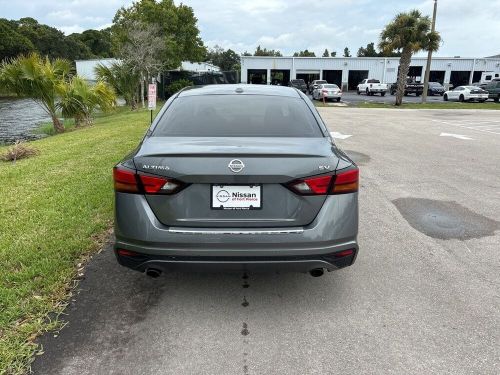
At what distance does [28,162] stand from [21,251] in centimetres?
522

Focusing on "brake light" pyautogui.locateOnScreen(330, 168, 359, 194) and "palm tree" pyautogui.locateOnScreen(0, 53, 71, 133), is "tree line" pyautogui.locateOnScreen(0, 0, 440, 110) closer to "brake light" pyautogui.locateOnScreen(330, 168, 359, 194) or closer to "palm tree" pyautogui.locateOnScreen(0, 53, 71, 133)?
"palm tree" pyautogui.locateOnScreen(0, 53, 71, 133)

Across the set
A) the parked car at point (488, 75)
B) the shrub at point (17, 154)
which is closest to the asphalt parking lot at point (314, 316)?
the shrub at point (17, 154)

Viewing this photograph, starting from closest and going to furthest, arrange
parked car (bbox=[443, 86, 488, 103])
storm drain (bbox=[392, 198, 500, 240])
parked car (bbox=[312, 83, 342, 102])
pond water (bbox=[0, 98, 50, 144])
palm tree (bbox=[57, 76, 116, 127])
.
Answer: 1. storm drain (bbox=[392, 198, 500, 240])
2. palm tree (bbox=[57, 76, 116, 127])
3. pond water (bbox=[0, 98, 50, 144])
4. parked car (bbox=[312, 83, 342, 102])
5. parked car (bbox=[443, 86, 488, 103])

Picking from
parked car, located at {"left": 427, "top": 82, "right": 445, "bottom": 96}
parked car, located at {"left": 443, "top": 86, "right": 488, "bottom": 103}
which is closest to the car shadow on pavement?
parked car, located at {"left": 443, "top": 86, "right": 488, "bottom": 103}

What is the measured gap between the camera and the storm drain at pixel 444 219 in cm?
491

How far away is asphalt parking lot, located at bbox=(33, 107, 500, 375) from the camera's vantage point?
266 centimetres

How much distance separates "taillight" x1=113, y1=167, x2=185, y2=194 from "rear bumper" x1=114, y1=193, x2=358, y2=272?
2.2 inches

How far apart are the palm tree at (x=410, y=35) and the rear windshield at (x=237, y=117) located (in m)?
26.1

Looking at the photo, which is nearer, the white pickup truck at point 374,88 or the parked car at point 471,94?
the parked car at point 471,94

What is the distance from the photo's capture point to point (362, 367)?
8.57 feet

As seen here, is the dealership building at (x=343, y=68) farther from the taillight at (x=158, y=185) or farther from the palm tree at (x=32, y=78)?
the taillight at (x=158, y=185)

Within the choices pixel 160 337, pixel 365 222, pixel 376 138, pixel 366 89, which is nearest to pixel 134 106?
pixel 376 138

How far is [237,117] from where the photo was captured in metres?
3.69

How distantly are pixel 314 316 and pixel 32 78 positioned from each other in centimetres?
1405
